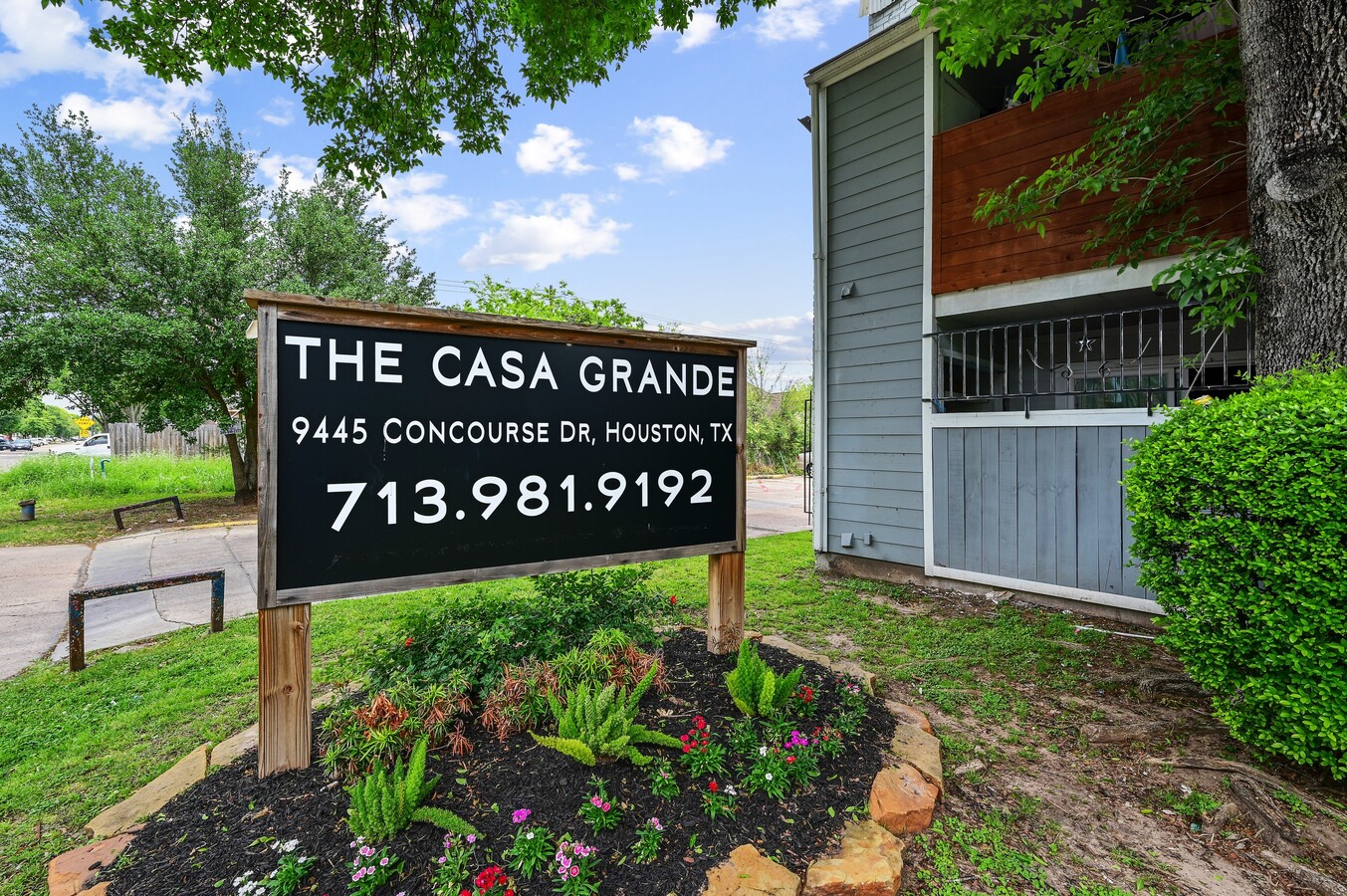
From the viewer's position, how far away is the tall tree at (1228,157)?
2.56 m

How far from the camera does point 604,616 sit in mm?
2703

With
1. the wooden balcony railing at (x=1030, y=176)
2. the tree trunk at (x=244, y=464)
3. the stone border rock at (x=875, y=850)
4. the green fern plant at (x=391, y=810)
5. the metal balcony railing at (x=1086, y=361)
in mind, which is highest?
the wooden balcony railing at (x=1030, y=176)

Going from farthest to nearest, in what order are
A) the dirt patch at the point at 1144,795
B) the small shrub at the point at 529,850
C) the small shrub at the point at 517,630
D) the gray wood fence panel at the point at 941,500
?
the gray wood fence panel at the point at 941,500 < the small shrub at the point at 517,630 < the dirt patch at the point at 1144,795 < the small shrub at the point at 529,850

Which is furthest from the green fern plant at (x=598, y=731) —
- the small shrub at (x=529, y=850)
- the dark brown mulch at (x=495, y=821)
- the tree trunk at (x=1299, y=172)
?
the tree trunk at (x=1299, y=172)

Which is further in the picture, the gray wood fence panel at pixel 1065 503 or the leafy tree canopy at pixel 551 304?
the leafy tree canopy at pixel 551 304

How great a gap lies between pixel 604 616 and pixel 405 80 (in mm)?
5014

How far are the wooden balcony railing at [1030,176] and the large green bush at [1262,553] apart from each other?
7.81 ft

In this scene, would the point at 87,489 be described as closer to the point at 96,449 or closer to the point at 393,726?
the point at 393,726

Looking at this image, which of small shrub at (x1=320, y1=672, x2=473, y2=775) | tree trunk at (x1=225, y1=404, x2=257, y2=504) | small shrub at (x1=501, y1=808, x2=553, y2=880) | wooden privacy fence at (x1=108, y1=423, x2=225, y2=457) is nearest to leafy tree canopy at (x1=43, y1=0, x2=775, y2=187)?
small shrub at (x1=320, y1=672, x2=473, y2=775)

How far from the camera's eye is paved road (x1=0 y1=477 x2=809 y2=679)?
13.7ft

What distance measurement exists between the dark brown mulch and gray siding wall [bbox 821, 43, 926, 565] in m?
3.63

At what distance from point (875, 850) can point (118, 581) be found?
7239mm

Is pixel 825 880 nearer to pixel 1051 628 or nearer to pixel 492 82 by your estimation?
pixel 1051 628

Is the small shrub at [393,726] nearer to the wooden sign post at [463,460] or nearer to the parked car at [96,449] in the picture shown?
the wooden sign post at [463,460]
